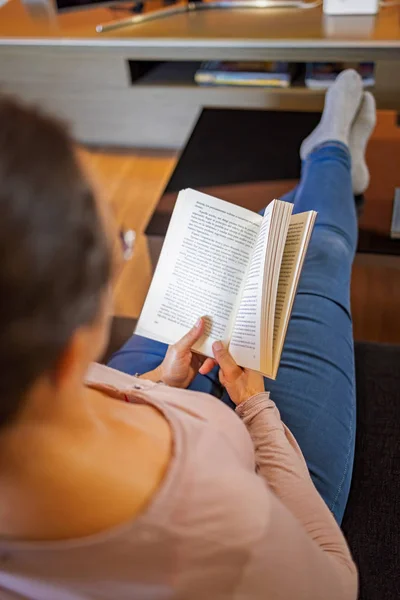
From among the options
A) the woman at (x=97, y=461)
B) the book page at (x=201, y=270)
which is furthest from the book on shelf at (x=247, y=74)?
the woman at (x=97, y=461)

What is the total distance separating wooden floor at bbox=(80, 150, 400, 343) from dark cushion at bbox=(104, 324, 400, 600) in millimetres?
331

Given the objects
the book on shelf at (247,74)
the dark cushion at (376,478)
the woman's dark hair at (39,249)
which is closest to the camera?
the woman's dark hair at (39,249)

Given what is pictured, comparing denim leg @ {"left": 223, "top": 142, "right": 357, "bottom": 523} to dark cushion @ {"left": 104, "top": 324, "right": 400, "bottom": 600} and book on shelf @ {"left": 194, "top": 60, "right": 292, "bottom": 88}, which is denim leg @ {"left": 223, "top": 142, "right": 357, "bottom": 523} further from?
book on shelf @ {"left": 194, "top": 60, "right": 292, "bottom": 88}

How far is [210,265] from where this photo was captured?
2.62 ft

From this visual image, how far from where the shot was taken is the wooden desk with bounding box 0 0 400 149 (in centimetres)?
170

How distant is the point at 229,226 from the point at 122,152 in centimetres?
151

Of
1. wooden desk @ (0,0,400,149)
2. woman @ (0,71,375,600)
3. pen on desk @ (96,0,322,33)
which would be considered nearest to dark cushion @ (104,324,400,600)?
woman @ (0,71,375,600)

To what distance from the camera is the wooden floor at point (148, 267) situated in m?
1.24

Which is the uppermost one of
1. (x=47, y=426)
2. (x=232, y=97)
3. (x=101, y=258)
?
(x=101, y=258)

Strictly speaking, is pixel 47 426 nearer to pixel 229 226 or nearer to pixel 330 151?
pixel 229 226

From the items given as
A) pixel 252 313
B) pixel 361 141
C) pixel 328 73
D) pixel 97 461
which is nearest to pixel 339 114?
pixel 361 141

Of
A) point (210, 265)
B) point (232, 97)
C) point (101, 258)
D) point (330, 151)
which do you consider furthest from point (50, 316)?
point (232, 97)

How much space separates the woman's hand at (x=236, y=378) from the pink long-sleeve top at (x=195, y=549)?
0.19 meters

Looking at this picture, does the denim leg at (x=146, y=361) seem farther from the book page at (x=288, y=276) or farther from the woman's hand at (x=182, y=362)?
the book page at (x=288, y=276)
